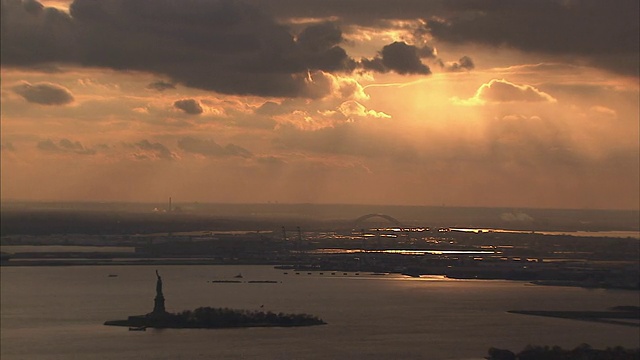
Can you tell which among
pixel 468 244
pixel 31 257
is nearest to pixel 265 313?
pixel 31 257

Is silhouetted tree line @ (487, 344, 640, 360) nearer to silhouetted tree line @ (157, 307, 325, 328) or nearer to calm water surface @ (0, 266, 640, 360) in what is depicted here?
calm water surface @ (0, 266, 640, 360)

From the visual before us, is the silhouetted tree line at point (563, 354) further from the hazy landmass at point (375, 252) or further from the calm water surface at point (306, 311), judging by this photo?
the hazy landmass at point (375, 252)

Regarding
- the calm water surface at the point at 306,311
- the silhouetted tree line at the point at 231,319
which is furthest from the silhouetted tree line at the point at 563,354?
the silhouetted tree line at the point at 231,319

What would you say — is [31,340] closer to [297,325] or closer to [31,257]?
[297,325]

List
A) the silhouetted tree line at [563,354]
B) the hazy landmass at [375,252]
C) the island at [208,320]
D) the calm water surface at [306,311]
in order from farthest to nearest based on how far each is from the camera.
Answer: the hazy landmass at [375,252] → the island at [208,320] → the calm water surface at [306,311] → the silhouetted tree line at [563,354]

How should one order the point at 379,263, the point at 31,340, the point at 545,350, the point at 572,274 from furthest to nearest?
the point at 379,263
the point at 572,274
the point at 31,340
the point at 545,350
